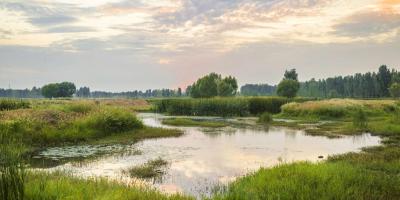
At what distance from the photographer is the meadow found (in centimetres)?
1054

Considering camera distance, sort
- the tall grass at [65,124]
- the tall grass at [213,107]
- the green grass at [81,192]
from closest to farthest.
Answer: the green grass at [81,192] → the tall grass at [65,124] → the tall grass at [213,107]

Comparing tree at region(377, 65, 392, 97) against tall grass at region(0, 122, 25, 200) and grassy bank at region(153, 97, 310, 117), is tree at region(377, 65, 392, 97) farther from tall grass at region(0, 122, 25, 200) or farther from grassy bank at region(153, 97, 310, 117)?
tall grass at region(0, 122, 25, 200)

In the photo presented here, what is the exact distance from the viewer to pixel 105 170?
18.3 metres

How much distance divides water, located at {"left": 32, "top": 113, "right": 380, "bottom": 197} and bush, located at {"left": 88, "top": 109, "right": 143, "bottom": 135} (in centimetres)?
384

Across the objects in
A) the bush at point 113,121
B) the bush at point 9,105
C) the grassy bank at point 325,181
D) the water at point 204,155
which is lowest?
the water at point 204,155

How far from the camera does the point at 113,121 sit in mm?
32312

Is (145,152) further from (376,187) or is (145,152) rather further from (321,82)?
(321,82)

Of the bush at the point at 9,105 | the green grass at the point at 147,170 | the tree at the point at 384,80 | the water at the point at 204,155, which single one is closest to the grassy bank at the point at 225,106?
the water at the point at 204,155

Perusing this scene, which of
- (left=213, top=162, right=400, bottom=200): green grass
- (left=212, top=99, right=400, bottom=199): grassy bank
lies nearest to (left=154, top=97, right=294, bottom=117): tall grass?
(left=212, top=99, right=400, bottom=199): grassy bank

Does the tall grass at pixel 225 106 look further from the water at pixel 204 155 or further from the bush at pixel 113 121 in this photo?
the bush at pixel 113 121

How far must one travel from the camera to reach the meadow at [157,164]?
10.5 meters

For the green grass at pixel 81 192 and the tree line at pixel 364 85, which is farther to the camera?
the tree line at pixel 364 85

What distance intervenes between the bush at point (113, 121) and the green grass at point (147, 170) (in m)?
11.8

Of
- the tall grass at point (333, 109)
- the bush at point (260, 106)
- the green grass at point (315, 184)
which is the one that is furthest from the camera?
the bush at point (260, 106)
